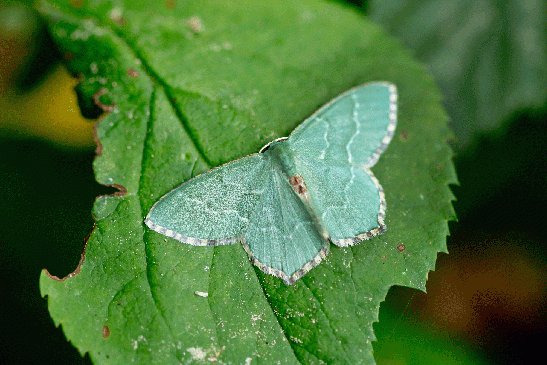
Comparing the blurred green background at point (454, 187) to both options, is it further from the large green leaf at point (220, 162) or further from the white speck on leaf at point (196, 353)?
the white speck on leaf at point (196, 353)

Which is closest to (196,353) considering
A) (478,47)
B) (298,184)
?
(298,184)

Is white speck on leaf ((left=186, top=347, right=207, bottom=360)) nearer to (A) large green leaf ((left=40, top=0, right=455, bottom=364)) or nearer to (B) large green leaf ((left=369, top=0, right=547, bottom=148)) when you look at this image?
(A) large green leaf ((left=40, top=0, right=455, bottom=364))

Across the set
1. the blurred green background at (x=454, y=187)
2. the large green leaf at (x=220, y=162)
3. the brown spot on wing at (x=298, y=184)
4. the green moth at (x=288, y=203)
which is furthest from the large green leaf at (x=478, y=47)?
the brown spot on wing at (x=298, y=184)

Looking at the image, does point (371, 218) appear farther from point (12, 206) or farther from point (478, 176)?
point (12, 206)

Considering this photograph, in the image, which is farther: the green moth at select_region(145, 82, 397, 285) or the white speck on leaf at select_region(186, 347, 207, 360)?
the green moth at select_region(145, 82, 397, 285)

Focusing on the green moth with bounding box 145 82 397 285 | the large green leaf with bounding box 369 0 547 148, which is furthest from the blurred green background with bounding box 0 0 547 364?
the green moth with bounding box 145 82 397 285

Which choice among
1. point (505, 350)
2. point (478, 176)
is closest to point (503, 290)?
point (505, 350)

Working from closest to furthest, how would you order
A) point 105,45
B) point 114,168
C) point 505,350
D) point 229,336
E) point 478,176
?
point 229,336
point 114,168
point 105,45
point 505,350
point 478,176
